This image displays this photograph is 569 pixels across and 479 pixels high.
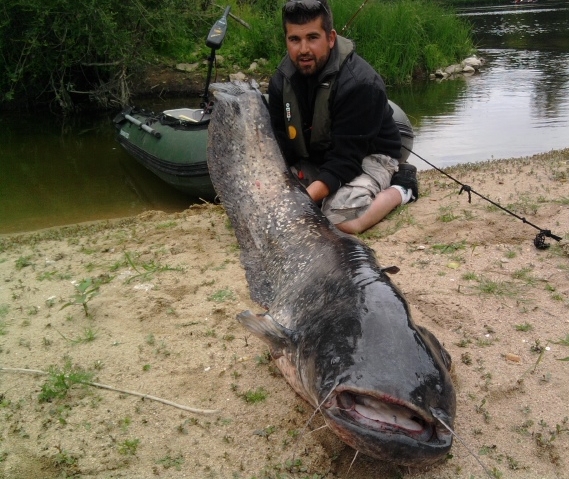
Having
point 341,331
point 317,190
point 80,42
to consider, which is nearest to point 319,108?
point 317,190

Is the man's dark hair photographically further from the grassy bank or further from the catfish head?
the grassy bank

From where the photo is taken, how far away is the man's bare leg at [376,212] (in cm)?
446

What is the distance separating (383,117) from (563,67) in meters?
12.1

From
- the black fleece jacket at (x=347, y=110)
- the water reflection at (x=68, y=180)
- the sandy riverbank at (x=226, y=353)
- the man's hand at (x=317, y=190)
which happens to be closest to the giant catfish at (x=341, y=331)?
the sandy riverbank at (x=226, y=353)

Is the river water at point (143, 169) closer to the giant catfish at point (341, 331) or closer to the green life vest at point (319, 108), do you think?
the green life vest at point (319, 108)

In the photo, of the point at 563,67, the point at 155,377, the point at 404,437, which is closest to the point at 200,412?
the point at 155,377

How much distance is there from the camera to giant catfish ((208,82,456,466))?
179cm

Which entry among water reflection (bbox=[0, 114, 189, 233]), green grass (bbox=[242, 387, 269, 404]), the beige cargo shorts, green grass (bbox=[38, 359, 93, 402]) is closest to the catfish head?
green grass (bbox=[242, 387, 269, 404])

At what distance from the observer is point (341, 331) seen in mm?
2117

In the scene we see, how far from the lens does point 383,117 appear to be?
14.9ft

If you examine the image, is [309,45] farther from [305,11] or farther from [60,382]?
[60,382]

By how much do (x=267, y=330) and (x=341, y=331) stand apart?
0.36 m

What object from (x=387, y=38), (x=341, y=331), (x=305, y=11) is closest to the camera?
(x=341, y=331)

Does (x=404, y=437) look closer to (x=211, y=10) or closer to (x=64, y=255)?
(x=64, y=255)
